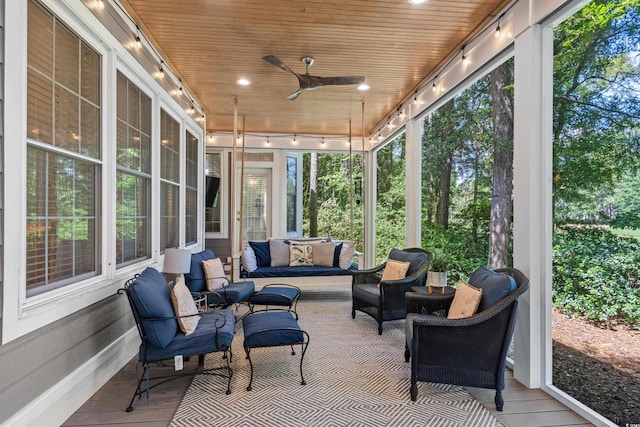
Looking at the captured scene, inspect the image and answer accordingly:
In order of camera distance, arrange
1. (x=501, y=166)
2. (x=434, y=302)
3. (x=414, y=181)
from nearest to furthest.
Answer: (x=434, y=302) → (x=501, y=166) → (x=414, y=181)

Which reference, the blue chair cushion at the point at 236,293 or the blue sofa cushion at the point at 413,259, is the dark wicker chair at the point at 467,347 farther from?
the blue chair cushion at the point at 236,293

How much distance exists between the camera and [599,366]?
2373 mm

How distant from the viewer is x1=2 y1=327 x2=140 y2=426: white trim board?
1949 mm

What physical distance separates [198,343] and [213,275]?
6.02ft

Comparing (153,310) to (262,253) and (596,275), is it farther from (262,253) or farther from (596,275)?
(262,253)

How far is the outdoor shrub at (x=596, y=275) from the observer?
2119mm

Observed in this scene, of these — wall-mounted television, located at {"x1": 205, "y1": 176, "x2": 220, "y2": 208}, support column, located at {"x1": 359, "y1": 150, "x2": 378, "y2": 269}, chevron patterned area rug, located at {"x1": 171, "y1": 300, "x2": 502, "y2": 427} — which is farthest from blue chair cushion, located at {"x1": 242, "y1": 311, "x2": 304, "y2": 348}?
support column, located at {"x1": 359, "y1": 150, "x2": 378, "y2": 269}

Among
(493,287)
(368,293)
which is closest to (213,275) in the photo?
(368,293)

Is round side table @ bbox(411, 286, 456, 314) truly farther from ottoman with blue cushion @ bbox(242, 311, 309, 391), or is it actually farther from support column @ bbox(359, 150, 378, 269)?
support column @ bbox(359, 150, 378, 269)

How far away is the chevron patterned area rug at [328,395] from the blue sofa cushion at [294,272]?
1.76 metres

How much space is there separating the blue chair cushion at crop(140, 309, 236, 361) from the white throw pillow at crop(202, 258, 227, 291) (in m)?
1.48

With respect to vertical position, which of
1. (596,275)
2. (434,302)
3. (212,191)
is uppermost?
(212,191)

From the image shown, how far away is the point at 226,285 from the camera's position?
4434mm

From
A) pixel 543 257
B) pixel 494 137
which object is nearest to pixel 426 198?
pixel 494 137
